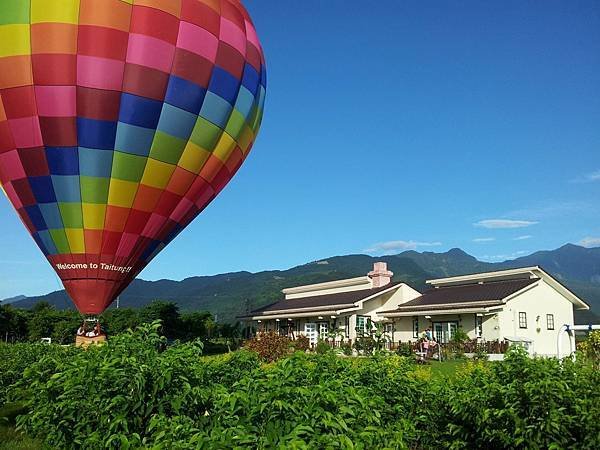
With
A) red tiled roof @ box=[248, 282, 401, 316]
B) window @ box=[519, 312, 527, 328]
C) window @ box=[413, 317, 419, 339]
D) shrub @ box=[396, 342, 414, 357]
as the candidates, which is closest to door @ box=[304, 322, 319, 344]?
red tiled roof @ box=[248, 282, 401, 316]

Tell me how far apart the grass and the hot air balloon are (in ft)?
17.5

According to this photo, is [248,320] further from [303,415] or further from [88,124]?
[303,415]

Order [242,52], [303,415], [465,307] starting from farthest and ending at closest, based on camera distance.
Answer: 1. [465,307]
2. [242,52]
3. [303,415]

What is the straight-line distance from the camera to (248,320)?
5084 centimetres

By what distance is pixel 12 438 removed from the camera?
10.8m

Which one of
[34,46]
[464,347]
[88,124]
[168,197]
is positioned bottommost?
[464,347]

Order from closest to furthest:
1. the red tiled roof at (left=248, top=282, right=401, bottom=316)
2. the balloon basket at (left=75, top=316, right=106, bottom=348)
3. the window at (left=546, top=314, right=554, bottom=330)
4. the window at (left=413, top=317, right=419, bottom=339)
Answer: the balloon basket at (left=75, top=316, right=106, bottom=348) < the window at (left=546, top=314, right=554, bottom=330) < the window at (left=413, top=317, right=419, bottom=339) < the red tiled roof at (left=248, top=282, right=401, bottom=316)

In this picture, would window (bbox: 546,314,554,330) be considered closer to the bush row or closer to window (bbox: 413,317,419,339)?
window (bbox: 413,317,419,339)

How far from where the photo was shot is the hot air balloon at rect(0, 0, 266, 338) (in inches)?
642

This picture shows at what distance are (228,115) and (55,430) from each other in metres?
14.1

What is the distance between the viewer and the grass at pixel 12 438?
988 centimetres

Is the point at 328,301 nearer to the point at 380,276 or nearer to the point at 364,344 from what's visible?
the point at 380,276

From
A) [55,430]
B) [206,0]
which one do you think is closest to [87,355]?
[55,430]

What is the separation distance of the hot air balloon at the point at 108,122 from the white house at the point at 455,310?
1772 centimetres
